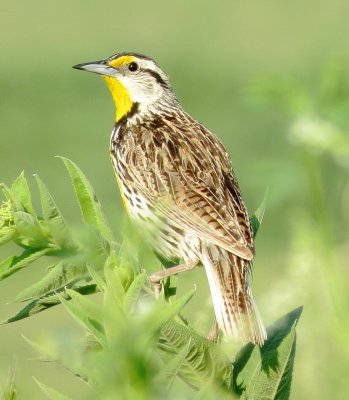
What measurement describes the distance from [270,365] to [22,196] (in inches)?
10.5

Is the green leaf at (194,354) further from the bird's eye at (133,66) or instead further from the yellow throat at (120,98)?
the bird's eye at (133,66)

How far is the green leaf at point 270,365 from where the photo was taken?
105 centimetres

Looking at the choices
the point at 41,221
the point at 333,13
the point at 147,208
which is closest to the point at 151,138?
the point at 147,208

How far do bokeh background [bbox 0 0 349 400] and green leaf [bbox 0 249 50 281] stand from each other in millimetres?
63

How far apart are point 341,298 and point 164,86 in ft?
8.75

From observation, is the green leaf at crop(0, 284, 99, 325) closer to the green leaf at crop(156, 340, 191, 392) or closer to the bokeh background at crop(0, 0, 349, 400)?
the bokeh background at crop(0, 0, 349, 400)

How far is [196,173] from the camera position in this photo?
2.76m

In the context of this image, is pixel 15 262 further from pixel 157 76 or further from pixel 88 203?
pixel 157 76

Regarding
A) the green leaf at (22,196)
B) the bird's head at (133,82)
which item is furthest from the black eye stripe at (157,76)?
the green leaf at (22,196)

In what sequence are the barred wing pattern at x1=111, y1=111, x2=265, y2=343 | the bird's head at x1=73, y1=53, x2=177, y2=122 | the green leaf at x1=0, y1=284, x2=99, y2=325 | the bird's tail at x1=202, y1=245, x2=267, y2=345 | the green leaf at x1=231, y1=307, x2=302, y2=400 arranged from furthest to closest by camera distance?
1. the bird's head at x1=73, y1=53, x2=177, y2=122
2. the barred wing pattern at x1=111, y1=111, x2=265, y2=343
3. the bird's tail at x1=202, y1=245, x2=267, y2=345
4. the green leaf at x1=0, y1=284, x2=99, y2=325
5. the green leaf at x1=231, y1=307, x2=302, y2=400

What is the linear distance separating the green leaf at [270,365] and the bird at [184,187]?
0.79 metres

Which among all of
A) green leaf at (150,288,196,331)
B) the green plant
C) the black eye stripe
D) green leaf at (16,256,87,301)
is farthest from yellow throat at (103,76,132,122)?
green leaf at (150,288,196,331)

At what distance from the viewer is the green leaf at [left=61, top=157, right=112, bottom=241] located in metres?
→ 1.26

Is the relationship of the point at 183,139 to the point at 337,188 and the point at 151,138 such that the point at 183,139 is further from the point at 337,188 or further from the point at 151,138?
the point at 337,188
